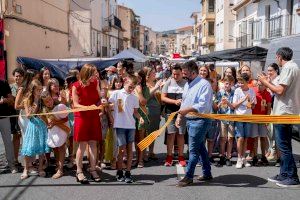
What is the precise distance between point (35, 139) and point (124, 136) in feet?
4.82

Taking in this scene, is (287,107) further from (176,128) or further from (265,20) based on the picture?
(265,20)

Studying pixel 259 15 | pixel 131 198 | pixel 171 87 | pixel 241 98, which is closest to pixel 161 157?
pixel 171 87

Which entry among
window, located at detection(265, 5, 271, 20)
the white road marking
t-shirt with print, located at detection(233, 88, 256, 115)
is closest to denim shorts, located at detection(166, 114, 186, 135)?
the white road marking

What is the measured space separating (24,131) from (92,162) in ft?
4.61

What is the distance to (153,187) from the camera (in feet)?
19.5

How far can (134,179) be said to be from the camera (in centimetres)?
642

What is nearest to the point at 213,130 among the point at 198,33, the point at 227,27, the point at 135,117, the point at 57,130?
the point at 135,117

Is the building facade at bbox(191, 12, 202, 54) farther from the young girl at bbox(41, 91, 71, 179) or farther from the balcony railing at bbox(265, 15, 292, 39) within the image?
the young girl at bbox(41, 91, 71, 179)

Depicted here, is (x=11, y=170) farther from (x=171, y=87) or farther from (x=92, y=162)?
(x=171, y=87)

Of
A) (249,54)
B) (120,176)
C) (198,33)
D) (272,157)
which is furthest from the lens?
(198,33)

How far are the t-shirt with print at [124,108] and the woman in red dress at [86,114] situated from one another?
0.29 meters

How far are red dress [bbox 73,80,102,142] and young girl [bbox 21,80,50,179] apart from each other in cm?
76

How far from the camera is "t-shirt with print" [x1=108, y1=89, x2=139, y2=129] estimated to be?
20.5 feet

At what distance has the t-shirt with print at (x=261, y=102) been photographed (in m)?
7.31
